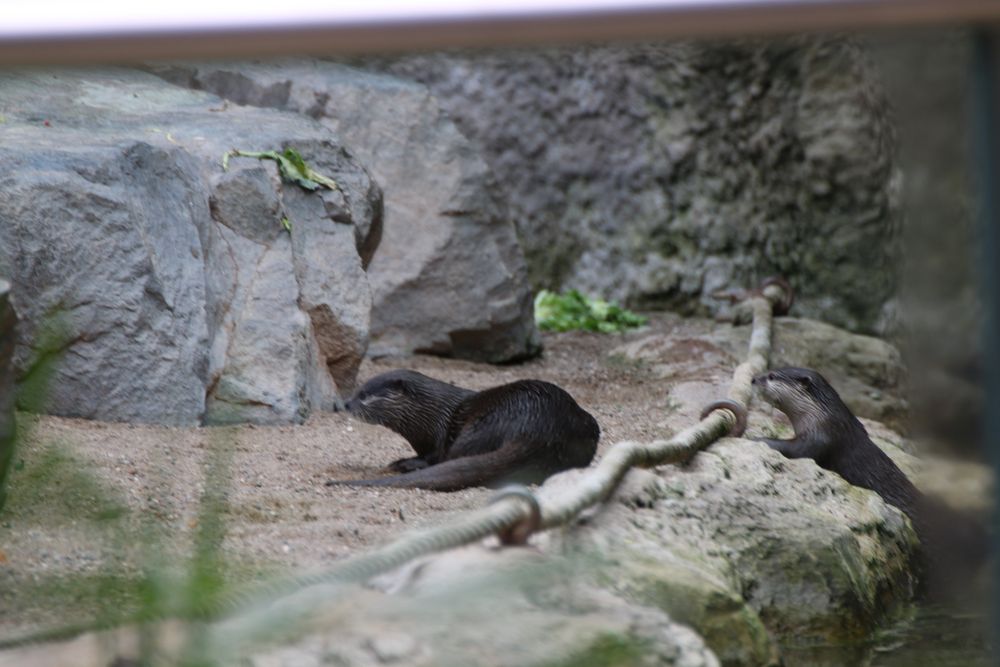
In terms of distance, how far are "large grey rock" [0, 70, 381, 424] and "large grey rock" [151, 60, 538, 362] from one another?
842 mm

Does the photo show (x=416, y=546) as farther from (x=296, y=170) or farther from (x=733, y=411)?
(x=296, y=170)

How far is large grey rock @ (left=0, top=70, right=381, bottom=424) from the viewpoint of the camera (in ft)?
13.2

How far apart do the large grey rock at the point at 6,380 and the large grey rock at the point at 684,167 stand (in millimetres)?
5983

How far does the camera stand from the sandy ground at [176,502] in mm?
2332

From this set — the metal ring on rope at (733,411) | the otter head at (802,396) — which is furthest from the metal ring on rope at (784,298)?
the metal ring on rope at (733,411)

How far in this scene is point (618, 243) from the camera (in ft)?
27.5

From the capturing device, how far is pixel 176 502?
3182 millimetres

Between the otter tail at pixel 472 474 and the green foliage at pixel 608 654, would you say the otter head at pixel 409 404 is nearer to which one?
the otter tail at pixel 472 474

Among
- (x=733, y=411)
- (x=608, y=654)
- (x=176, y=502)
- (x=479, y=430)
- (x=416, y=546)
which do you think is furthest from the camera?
(x=733, y=411)

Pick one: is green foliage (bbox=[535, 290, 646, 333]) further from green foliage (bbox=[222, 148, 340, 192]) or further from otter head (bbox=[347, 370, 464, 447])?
otter head (bbox=[347, 370, 464, 447])

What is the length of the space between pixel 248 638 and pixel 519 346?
17.1 ft

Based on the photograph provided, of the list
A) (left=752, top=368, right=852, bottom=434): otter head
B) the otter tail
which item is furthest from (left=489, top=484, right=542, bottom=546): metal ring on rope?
(left=752, top=368, right=852, bottom=434): otter head

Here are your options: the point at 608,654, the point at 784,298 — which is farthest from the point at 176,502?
the point at 784,298

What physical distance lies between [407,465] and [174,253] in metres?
1.10
